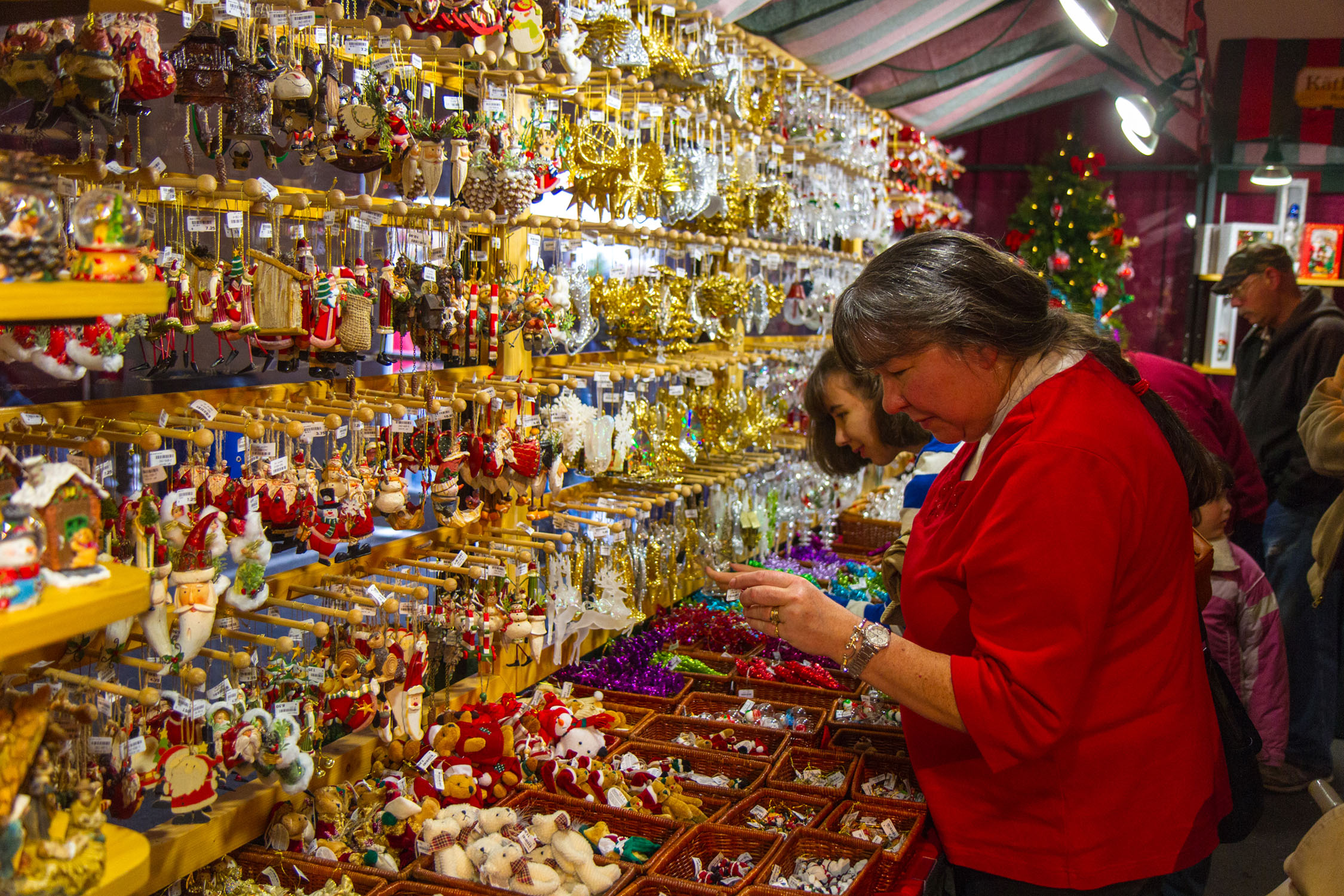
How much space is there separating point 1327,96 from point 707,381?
13.9ft

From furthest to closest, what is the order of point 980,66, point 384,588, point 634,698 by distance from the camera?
point 980,66 → point 634,698 → point 384,588

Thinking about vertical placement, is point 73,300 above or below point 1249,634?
above

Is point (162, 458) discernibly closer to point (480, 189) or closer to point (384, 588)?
point (384, 588)

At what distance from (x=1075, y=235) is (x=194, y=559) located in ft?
23.7

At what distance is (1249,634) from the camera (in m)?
3.52

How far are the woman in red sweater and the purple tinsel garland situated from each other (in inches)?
46.1

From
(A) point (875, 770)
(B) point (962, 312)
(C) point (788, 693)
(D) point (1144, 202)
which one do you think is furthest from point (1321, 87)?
(B) point (962, 312)

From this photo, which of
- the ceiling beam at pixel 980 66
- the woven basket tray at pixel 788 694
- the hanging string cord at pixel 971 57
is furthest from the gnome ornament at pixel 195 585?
the ceiling beam at pixel 980 66

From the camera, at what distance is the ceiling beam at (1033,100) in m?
6.89

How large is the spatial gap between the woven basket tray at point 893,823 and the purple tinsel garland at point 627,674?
73 centimetres

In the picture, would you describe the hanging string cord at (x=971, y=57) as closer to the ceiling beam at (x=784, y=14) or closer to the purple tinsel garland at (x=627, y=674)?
the ceiling beam at (x=784, y=14)

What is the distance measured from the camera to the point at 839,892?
1.86 metres

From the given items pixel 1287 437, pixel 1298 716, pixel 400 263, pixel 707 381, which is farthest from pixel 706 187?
pixel 1298 716

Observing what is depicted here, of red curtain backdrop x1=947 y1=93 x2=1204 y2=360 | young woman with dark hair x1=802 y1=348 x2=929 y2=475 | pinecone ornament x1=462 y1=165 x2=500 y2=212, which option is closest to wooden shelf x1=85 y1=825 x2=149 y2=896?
pinecone ornament x1=462 y1=165 x2=500 y2=212
